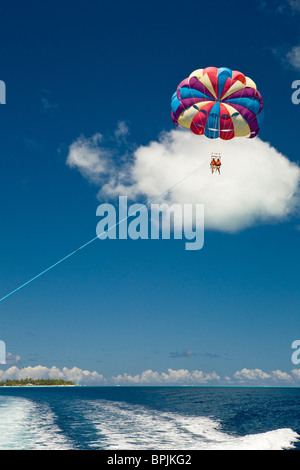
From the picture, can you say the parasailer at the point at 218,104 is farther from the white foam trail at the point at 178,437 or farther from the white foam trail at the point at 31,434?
the white foam trail at the point at 31,434

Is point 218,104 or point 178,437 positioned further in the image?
point 218,104

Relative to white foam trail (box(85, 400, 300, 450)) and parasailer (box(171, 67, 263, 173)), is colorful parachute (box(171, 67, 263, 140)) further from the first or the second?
white foam trail (box(85, 400, 300, 450))

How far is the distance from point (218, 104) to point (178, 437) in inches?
826

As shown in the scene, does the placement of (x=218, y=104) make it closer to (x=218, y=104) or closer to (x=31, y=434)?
(x=218, y=104)

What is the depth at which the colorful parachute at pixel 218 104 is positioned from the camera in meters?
25.5

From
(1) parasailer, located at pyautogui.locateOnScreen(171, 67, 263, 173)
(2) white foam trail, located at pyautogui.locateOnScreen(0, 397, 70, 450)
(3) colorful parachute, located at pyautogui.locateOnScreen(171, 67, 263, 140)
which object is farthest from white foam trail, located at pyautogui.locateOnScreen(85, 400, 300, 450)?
(3) colorful parachute, located at pyautogui.locateOnScreen(171, 67, 263, 140)

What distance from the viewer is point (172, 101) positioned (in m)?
28.0

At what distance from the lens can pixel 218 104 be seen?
2636 cm

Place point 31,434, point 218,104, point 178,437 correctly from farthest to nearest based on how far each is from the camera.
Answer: point 218,104 < point 31,434 < point 178,437

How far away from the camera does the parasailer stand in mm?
25547

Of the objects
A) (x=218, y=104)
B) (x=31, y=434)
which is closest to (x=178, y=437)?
(x=31, y=434)
